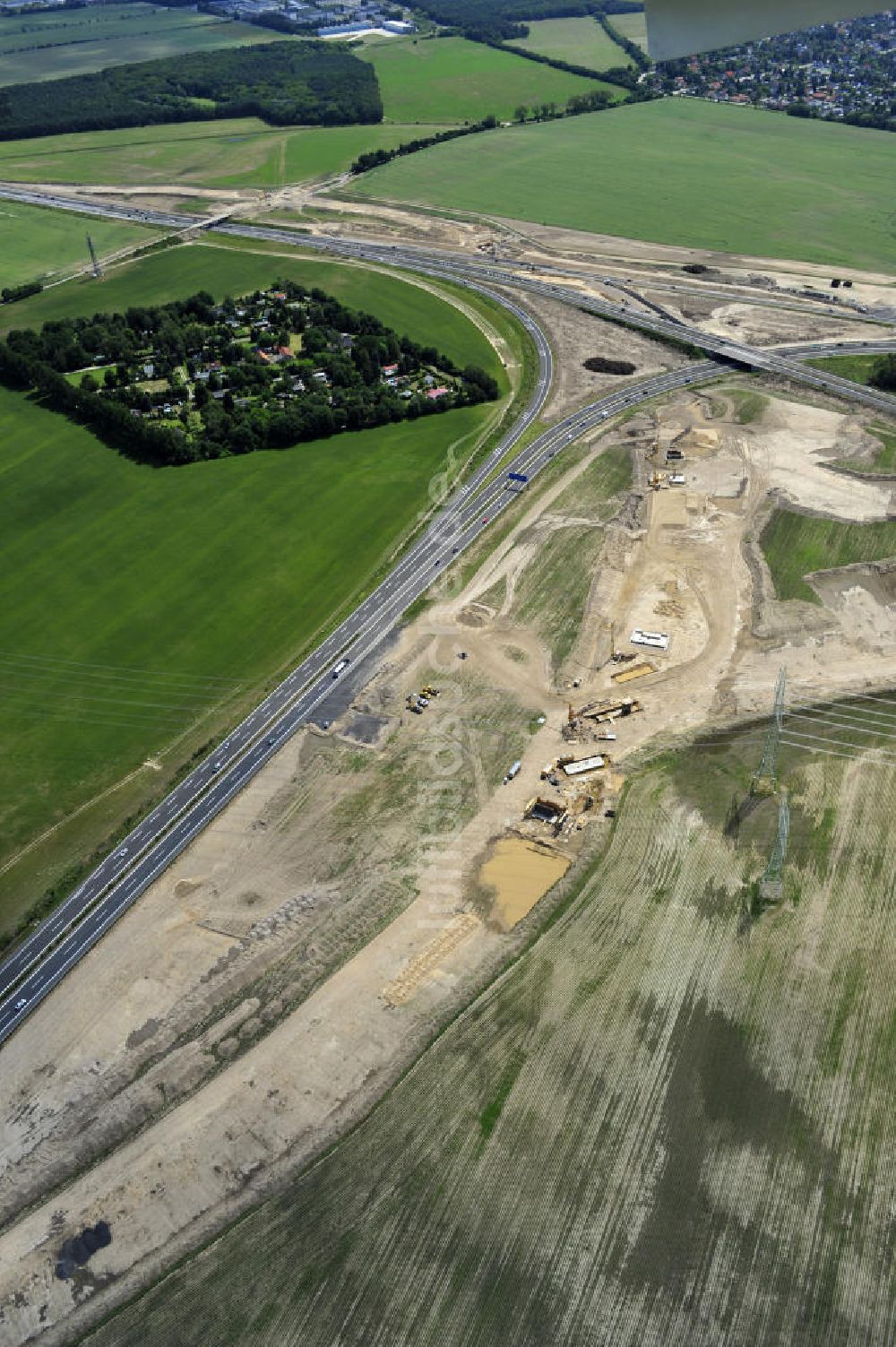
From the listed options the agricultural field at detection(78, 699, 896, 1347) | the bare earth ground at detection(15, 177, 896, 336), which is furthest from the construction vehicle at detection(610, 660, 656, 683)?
the bare earth ground at detection(15, 177, 896, 336)

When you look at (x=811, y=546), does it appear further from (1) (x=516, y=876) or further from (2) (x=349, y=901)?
(2) (x=349, y=901)

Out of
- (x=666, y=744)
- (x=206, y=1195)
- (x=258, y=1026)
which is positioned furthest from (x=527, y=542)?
(x=206, y=1195)

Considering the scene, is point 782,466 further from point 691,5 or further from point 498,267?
point 691,5

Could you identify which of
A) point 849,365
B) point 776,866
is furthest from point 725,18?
point 849,365

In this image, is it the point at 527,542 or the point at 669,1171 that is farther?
the point at 527,542

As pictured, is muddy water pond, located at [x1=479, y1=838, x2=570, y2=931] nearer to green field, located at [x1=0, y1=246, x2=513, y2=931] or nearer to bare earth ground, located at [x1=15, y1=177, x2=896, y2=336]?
green field, located at [x1=0, y1=246, x2=513, y2=931]

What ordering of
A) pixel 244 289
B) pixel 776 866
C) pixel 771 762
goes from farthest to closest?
pixel 244 289, pixel 771 762, pixel 776 866
